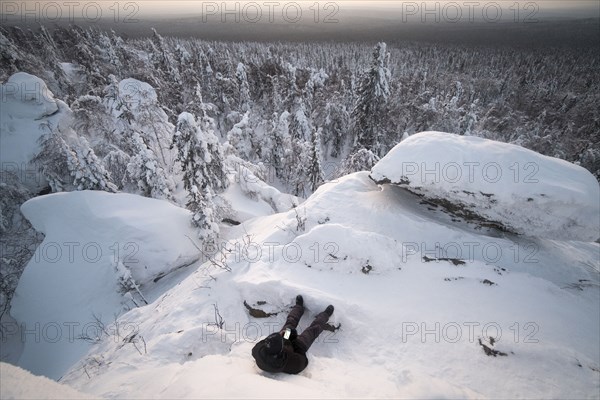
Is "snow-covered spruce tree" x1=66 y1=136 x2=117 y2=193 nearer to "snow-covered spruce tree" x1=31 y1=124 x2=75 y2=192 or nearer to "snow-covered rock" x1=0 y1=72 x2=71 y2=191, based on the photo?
"snow-covered spruce tree" x1=31 y1=124 x2=75 y2=192

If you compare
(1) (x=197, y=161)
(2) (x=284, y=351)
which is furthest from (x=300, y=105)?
(2) (x=284, y=351)

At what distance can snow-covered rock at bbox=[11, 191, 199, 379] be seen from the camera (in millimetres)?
9156

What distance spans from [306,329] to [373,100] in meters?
22.0

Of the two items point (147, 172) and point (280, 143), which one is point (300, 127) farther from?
point (147, 172)

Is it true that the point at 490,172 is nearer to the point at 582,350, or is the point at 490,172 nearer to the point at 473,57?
the point at 582,350

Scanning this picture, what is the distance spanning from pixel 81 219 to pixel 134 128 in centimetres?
900

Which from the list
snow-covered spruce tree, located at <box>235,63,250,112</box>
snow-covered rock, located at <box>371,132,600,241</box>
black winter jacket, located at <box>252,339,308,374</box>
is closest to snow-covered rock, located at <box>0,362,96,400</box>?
black winter jacket, located at <box>252,339,308,374</box>

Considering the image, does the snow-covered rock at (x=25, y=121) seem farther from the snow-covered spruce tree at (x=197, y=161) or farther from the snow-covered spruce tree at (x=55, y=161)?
the snow-covered spruce tree at (x=197, y=161)

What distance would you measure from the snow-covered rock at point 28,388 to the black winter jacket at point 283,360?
2.04 m

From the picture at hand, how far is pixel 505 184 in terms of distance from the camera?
21.3 ft

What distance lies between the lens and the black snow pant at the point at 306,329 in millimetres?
4280

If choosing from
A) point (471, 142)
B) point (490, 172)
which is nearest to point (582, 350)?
point (490, 172)

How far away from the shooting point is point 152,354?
4.77 meters

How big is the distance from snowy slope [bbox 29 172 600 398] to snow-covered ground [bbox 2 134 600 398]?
25 millimetres
